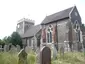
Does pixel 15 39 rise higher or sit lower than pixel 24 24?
lower

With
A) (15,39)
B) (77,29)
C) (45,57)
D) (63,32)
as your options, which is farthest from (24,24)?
(45,57)

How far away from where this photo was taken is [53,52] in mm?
Answer: 12000

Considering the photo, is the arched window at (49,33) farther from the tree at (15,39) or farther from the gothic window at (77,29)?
the tree at (15,39)

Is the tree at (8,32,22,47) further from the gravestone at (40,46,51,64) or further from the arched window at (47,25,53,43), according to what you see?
the gravestone at (40,46,51,64)

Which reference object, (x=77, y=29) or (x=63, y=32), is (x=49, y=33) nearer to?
(x=63, y=32)

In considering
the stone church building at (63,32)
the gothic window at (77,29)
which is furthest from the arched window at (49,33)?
the gothic window at (77,29)

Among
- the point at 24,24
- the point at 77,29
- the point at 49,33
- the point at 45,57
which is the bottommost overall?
the point at 45,57

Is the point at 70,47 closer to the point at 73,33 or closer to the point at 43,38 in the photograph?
the point at 73,33

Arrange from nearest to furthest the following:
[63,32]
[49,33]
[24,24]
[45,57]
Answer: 1. [45,57]
2. [63,32]
3. [49,33]
4. [24,24]

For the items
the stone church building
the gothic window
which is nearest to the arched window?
the stone church building

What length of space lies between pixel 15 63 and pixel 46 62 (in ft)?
8.35

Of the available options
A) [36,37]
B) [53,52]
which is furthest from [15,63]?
[36,37]

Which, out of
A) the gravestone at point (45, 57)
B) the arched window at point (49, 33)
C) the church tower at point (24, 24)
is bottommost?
the gravestone at point (45, 57)

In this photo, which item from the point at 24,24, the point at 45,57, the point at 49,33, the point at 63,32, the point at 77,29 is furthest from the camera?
the point at 24,24
